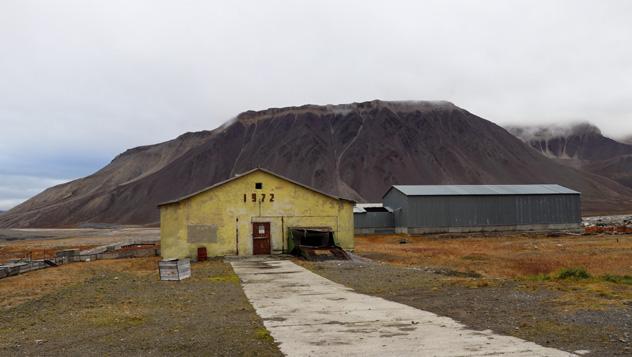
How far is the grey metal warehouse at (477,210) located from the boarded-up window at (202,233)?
3305 cm

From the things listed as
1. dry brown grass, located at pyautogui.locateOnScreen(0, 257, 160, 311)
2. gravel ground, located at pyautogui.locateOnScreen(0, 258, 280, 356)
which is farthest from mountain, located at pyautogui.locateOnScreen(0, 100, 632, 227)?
gravel ground, located at pyautogui.locateOnScreen(0, 258, 280, 356)

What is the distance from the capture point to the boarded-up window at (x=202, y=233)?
105 ft

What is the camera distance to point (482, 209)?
63.2 meters

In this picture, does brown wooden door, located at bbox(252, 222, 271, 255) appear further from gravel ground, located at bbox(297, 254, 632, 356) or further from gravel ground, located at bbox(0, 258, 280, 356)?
gravel ground, located at bbox(0, 258, 280, 356)

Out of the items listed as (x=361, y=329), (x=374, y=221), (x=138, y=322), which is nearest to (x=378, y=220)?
(x=374, y=221)

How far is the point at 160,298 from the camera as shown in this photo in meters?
16.5

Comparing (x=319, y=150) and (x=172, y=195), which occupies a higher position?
(x=319, y=150)

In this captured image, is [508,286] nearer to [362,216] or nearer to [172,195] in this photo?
[362,216]

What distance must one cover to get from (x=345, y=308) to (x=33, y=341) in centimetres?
672

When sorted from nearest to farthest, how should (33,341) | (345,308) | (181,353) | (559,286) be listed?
(181,353), (33,341), (345,308), (559,286)

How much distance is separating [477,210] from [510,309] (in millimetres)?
52190

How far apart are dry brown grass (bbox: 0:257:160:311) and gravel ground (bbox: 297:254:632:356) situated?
1058 cm

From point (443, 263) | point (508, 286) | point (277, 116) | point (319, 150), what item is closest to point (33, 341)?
point (508, 286)

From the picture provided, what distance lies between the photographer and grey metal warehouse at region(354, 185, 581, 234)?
61.7 meters
